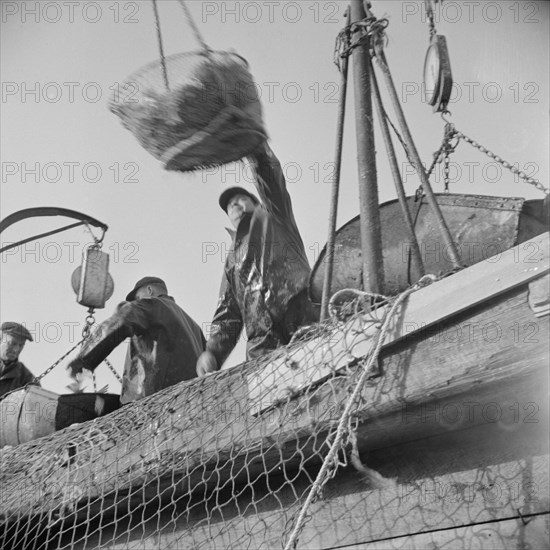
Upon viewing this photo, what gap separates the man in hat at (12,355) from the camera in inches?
317

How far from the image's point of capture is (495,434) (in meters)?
2.66

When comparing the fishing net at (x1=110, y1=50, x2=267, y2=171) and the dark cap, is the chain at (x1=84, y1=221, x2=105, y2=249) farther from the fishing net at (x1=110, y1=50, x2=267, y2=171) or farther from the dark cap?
the fishing net at (x1=110, y1=50, x2=267, y2=171)

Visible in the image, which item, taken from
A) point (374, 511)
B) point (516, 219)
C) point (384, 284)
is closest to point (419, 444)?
point (374, 511)

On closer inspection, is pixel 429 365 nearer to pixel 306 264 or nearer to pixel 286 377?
pixel 286 377

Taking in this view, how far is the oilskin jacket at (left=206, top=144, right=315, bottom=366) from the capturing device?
501cm

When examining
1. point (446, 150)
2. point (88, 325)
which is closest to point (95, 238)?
point (88, 325)

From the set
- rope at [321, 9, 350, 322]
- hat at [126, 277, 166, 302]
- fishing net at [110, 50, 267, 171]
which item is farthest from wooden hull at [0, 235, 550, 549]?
hat at [126, 277, 166, 302]

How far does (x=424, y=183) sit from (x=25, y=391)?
7.68ft

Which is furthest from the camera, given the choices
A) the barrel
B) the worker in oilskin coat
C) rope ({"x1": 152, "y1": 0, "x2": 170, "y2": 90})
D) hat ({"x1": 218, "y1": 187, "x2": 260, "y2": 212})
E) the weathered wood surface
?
hat ({"x1": 218, "y1": 187, "x2": 260, "y2": 212})

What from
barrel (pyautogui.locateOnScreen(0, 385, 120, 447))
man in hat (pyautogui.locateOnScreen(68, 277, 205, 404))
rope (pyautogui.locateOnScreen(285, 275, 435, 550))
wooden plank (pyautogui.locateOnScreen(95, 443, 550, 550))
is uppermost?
man in hat (pyautogui.locateOnScreen(68, 277, 205, 404))

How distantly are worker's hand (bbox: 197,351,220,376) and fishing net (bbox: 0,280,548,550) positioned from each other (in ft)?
5.39

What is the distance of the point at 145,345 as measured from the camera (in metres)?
6.06

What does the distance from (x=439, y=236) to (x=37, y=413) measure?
7.27 ft

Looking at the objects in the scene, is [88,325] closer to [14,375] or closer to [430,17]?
[14,375]
